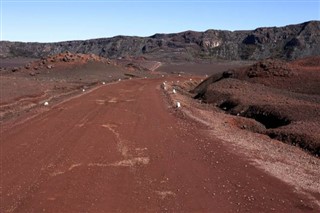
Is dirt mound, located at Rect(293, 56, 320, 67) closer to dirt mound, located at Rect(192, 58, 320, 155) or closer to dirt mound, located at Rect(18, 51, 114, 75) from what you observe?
dirt mound, located at Rect(192, 58, 320, 155)

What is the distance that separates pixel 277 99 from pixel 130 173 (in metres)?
17.5

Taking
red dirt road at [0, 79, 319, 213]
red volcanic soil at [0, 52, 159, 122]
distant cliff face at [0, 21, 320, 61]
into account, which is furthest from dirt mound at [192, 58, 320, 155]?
distant cliff face at [0, 21, 320, 61]

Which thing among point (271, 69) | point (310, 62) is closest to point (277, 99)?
point (271, 69)

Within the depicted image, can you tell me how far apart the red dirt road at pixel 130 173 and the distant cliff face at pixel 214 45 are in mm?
122275

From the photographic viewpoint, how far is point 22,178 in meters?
13.2

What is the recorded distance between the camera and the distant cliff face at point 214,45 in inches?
5758

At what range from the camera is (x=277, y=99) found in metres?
29.1

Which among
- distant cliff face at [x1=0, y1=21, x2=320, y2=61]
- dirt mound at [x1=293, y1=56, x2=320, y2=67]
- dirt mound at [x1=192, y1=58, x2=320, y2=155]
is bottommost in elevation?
distant cliff face at [x1=0, y1=21, x2=320, y2=61]

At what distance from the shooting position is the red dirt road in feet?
36.1

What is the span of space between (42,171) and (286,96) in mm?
20495

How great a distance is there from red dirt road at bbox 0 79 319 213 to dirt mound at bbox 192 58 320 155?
10.5 ft

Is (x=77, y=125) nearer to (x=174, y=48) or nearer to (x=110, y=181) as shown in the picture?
(x=110, y=181)

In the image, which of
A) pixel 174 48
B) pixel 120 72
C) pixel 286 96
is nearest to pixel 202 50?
pixel 174 48

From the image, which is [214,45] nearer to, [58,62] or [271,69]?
[58,62]
